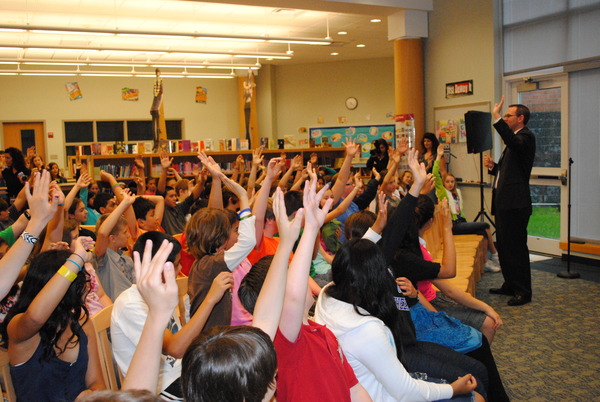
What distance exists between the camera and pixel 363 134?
48.4ft

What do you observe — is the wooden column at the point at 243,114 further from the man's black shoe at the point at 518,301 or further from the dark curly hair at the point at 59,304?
the dark curly hair at the point at 59,304

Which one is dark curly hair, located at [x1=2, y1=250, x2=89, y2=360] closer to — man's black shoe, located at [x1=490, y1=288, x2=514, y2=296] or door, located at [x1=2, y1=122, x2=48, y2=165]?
man's black shoe, located at [x1=490, y1=288, x2=514, y2=296]

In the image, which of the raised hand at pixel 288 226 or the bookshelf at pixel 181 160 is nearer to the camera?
the raised hand at pixel 288 226

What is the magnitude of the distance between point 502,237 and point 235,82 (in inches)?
468

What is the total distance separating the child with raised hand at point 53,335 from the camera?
1.99 m

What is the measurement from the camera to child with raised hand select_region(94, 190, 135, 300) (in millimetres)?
3266

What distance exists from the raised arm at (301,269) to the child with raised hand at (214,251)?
2.38ft

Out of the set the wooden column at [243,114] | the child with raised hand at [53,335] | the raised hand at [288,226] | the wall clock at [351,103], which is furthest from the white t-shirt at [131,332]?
the wooden column at [243,114]

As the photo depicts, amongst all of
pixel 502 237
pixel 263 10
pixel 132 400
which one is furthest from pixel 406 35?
pixel 132 400

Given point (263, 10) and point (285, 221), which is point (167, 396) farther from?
point (263, 10)

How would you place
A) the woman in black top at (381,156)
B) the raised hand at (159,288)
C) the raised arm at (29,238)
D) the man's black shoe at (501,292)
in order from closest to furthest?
the raised hand at (159,288)
the raised arm at (29,238)
the man's black shoe at (501,292)
the woman in black top at (381,156)

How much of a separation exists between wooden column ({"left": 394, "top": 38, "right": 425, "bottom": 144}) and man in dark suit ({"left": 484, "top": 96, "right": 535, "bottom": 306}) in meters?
3.49

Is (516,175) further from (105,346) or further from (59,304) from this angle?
(59,304)

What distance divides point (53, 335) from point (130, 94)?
1384cm
